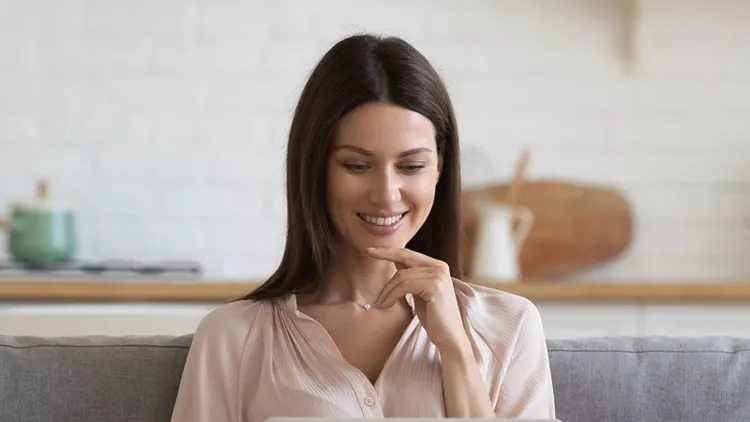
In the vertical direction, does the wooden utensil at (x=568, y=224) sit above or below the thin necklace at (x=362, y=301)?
below

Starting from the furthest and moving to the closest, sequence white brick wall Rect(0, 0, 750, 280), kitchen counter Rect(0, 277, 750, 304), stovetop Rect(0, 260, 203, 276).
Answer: white brick wall Rect(0, 0, 750, 280) → stovetop Rect(0, 260, 203, 276) → kitchen counter Rect(0, 277, 750, 304)

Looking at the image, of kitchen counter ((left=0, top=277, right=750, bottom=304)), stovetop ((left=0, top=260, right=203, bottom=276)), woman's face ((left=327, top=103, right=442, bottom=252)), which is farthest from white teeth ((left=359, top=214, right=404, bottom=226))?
stovetop ((left=0, top=260, right=203, bottom=276))

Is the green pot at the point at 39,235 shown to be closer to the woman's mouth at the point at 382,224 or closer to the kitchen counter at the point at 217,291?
the kitchen counter at the point at 217,291

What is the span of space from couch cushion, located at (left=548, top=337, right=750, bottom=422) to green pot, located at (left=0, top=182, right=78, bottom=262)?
1.65 metres

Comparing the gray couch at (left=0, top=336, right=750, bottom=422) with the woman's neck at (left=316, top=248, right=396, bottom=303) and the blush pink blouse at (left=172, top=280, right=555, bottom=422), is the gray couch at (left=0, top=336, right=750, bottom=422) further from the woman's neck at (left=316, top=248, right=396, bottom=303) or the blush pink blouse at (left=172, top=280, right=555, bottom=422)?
the woman's neck at (left=316, top=248, right=396, bottom=303)

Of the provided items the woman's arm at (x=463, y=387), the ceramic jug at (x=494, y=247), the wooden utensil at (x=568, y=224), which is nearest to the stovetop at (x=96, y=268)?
the ceramic jug at (x=494, y=247)

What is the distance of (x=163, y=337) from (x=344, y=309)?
10.6 inches

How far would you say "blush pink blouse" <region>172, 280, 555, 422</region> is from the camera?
165 centimetres

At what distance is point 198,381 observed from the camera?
1.65m

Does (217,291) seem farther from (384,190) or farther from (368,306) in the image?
(384,190)

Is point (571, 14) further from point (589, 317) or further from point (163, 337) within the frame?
point (163, 337)

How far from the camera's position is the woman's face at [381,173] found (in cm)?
169

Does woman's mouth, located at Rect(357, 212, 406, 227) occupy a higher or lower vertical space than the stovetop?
higher

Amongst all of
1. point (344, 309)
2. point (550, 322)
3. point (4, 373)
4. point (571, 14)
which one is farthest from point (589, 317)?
point (4, 373)
